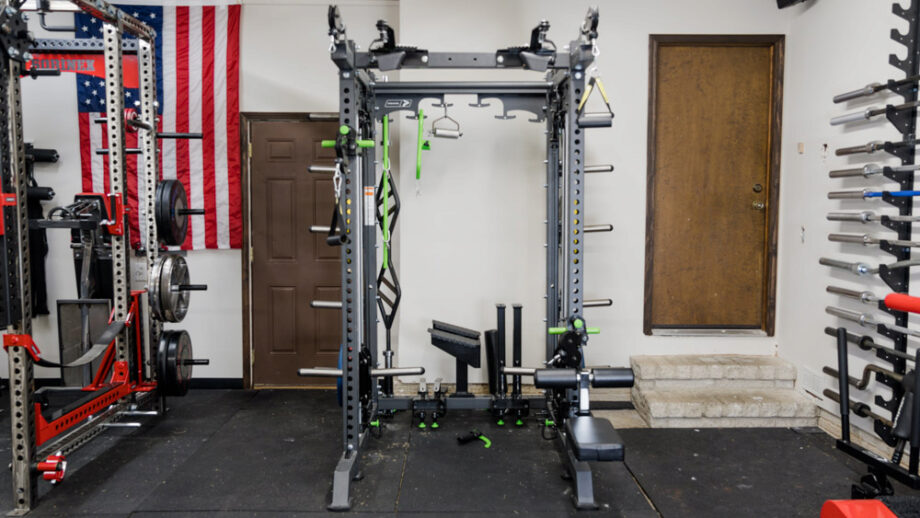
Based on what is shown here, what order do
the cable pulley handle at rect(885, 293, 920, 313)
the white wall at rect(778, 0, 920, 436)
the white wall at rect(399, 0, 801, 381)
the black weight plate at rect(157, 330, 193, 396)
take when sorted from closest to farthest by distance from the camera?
1. the cable pulley handle at rect(885, 293, 920, 313)
2. the white wall at rect(778, 0, 920, 436)
3. the black weight plate at rect(157, 330, 193, 396)
4. the white wall at rect(399, 0, 801, 381)

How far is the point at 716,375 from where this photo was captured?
405 cm

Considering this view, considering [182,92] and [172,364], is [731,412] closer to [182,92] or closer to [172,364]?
[172,364]

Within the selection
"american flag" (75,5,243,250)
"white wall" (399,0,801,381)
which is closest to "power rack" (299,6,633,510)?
"white wall" (399,0,801,381)

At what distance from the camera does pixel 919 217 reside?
287cm

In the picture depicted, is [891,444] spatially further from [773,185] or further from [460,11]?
[460,11]

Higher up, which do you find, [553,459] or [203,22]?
[203,22]

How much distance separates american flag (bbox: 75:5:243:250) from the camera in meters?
4.39

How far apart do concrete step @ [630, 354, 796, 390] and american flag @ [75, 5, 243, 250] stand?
3.37 metres

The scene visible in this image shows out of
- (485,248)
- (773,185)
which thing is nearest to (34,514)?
(485,248)

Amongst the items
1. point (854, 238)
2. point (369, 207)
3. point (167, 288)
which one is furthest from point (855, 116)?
point (167, 288)

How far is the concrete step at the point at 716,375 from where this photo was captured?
158 inches

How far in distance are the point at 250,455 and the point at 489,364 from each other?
1604mm

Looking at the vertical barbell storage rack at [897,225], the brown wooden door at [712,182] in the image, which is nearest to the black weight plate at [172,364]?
the brown wooden door at [712,182]

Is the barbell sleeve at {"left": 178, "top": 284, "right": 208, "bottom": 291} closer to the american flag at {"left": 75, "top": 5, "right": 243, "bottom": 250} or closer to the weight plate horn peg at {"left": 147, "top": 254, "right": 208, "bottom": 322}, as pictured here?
the weight plate horn peg at {"left": 147, "top": 254, "right": 208, "bottom": 322}
